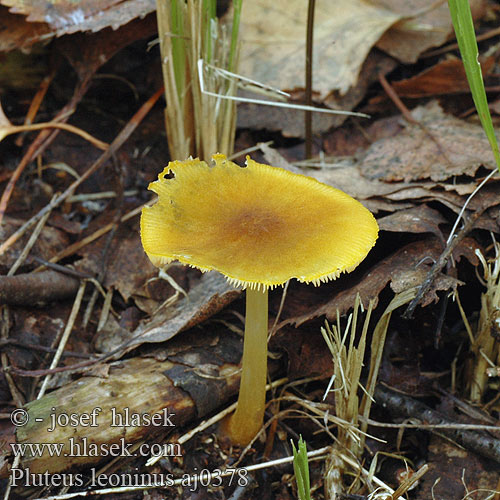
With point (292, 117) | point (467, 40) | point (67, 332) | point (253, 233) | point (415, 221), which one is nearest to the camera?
point (467, 40)

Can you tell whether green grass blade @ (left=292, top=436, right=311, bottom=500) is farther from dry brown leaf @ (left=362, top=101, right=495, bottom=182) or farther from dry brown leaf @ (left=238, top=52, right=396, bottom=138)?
dry brown leaf @ (left=238, top=52, right=396, bottom=138)

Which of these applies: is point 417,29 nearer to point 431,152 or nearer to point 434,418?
point 431,152

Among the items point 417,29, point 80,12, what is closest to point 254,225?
point 80,12

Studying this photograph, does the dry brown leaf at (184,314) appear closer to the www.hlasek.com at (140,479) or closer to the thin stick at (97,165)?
the www.hlasek.com at (140,479)

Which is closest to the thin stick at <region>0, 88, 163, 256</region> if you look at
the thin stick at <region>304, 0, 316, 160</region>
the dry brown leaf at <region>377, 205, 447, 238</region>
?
the thin stick at <region>304, 0, 316, 160</region>

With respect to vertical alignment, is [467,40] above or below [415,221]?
above

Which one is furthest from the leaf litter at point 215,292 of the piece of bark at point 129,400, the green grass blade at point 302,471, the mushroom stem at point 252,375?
the green grass blade at point 302,471
